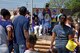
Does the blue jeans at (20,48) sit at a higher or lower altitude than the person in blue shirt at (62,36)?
lower

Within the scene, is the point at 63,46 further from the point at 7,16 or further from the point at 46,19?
the point at 46,19

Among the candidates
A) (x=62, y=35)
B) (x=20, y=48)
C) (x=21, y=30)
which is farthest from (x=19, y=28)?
(x=62, y=35)

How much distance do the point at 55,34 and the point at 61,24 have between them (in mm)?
349

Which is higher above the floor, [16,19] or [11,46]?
[16,19]

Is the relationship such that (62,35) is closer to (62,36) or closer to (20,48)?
(62,36)

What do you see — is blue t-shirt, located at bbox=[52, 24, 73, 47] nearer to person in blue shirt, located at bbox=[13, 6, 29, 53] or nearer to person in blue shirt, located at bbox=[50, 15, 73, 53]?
person in blue shirt, located at bbox=[50, 15, 73, 53]

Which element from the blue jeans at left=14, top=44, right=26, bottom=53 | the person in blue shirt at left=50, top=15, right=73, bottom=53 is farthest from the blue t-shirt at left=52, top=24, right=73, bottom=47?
the blue jeans at left=14, top=44, right=26, bottom=53

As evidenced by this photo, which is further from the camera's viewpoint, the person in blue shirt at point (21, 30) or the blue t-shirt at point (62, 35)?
the blue t-shirt at point (62, 35)

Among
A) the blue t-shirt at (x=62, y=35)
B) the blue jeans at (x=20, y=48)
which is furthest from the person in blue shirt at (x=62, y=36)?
the blue jeans at (x=20, y=48)

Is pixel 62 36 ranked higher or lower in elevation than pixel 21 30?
lower

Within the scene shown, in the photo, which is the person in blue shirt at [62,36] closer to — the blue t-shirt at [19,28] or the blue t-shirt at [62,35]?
the blue t-shirt at [62,35]

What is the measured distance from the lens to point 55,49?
10.1 metres

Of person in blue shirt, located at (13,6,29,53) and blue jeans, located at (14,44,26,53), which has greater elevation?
person in blue shirt, located at (13,6,29,53)

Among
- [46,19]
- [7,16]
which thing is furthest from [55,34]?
[46,19]
